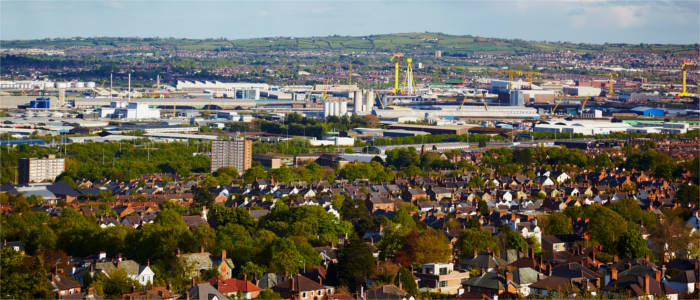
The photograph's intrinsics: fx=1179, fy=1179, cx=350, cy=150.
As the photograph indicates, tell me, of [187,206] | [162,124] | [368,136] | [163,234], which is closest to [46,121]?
[162,124]

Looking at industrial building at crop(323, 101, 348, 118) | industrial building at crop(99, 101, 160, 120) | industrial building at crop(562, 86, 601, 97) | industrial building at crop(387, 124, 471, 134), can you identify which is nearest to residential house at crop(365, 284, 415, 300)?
industrial building at crop(387, 124, 471, 134)

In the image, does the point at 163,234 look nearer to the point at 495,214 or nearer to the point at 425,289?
the point at 425,289

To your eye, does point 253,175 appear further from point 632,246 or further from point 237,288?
point 237,288

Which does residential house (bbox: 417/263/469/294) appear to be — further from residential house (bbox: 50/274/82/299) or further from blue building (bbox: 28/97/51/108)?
blue building (bbox: 28/97/51/108)

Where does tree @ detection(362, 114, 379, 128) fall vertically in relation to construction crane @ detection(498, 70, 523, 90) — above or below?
below

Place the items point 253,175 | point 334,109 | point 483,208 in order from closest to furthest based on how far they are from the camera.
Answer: point 483,208, point 253,175, point 334,109

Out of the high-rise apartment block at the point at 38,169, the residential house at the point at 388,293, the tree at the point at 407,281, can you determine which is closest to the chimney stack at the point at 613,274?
the tree at the point at 407,281

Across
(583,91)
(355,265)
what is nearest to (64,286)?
(355,265)
